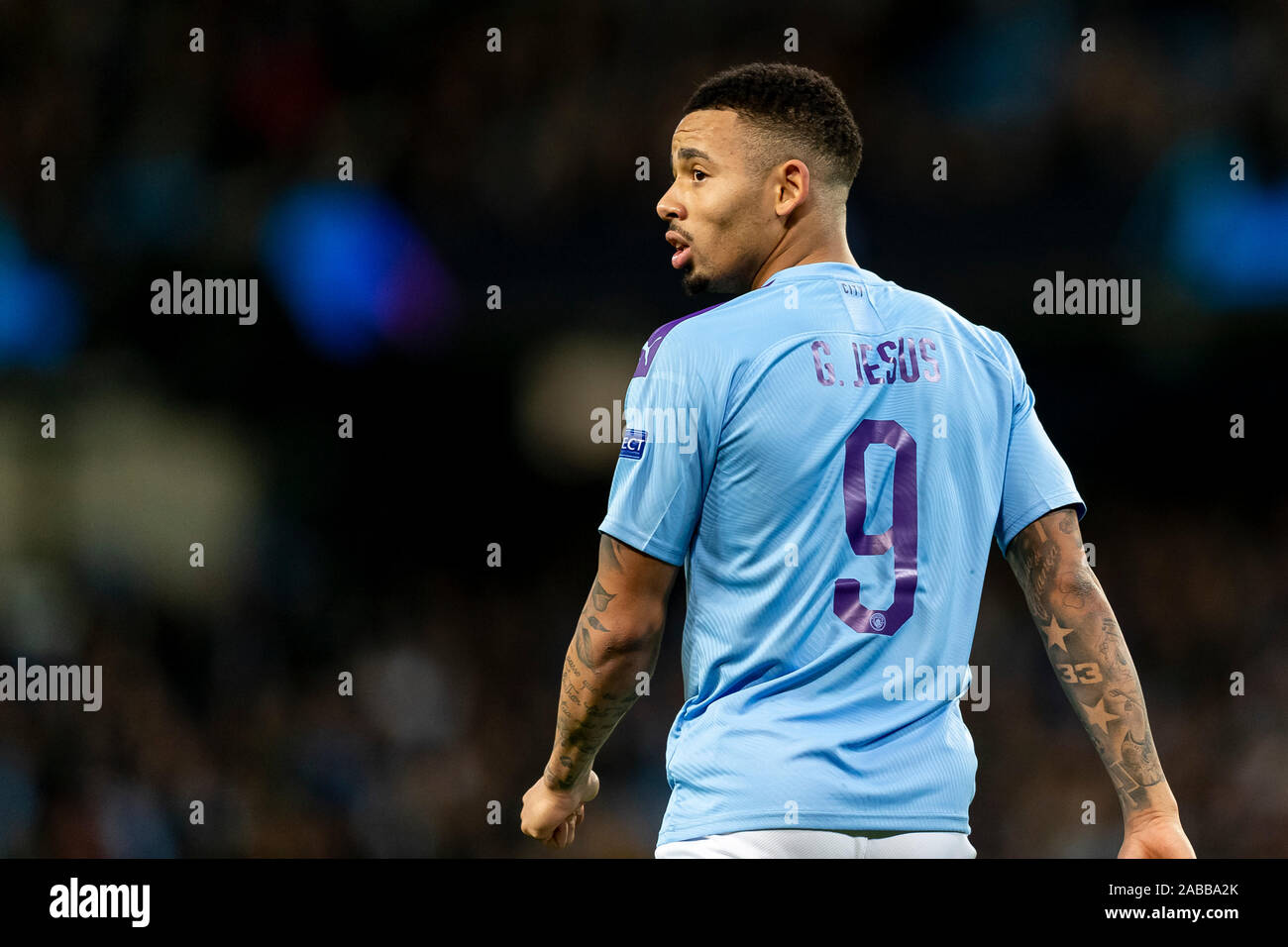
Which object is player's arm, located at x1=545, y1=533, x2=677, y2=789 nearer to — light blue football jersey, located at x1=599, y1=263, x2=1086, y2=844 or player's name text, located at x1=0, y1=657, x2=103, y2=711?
light blue football jersey, located at x1=599, y1=263, x2=1086, y2=844

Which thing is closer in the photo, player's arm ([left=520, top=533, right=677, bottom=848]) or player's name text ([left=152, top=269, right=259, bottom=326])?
player's arm ([left=520, top=533, right=677, bottom=848])

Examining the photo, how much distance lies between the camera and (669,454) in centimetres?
242

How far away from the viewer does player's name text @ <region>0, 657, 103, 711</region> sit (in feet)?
25.8

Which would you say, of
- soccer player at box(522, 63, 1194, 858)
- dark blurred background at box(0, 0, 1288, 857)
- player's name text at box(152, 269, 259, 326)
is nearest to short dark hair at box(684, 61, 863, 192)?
soccer player at box(522, 63, 1194, 858)

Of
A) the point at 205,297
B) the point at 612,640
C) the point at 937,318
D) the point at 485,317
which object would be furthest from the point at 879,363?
the point at 205,297

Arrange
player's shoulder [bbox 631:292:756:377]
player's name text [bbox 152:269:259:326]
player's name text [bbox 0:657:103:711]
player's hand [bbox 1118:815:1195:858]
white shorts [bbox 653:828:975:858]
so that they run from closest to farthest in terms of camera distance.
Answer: white shorts [bbox 653:828:975:858] < player's shoulder [bbox 631:292:756:377] < player's hand [bbox 1118:815:1195:858] < player's name text [bbox 0:657:103:711] < player's name text [bbox 152:269:259:326]

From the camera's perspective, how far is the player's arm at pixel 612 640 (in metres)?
A: 2.48

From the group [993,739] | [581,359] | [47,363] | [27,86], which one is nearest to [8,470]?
[47,363]

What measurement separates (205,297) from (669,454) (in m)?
6.54

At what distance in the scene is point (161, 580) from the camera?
833 centimetres

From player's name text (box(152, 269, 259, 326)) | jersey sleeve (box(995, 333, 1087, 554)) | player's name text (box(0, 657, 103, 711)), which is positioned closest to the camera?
jersey sleeve (box(995, 333, 1087, 554))

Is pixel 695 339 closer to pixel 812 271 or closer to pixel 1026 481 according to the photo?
pixel 812 271

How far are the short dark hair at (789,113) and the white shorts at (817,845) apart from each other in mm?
1150
